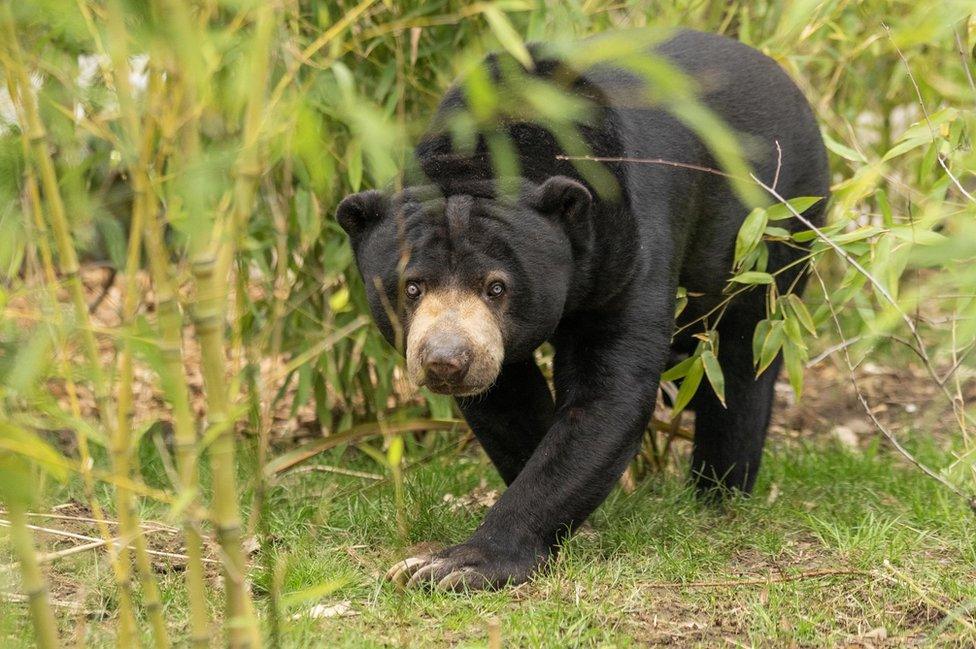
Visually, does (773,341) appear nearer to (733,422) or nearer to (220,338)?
(733,422)

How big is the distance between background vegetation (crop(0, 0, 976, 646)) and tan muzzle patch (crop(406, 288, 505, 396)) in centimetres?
41

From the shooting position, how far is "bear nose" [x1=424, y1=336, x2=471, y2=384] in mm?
3641

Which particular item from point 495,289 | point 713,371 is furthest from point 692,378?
point 495,289

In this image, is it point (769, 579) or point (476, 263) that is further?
point (476, 263)

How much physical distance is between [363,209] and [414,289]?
0.33 m

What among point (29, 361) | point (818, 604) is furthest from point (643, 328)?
point (29, 361)

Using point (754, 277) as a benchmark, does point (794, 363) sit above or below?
below

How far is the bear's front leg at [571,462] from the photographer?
3.79 m

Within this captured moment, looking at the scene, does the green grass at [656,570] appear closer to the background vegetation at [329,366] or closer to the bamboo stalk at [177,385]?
the background vegetation at [329,366]

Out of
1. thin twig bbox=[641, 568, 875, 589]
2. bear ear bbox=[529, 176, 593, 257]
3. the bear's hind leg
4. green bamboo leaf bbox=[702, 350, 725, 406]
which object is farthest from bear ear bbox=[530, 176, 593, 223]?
the bear's hind leg

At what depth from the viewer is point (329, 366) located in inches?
223

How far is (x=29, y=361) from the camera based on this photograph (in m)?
2.26

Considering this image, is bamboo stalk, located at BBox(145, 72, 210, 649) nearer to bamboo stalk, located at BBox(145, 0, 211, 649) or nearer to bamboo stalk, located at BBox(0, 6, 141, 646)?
bamboo stalk, located at BBox(145, 0, 211, 649)

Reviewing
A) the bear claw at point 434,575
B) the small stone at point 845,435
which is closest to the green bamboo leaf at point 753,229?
the bear claw at point 434,575
